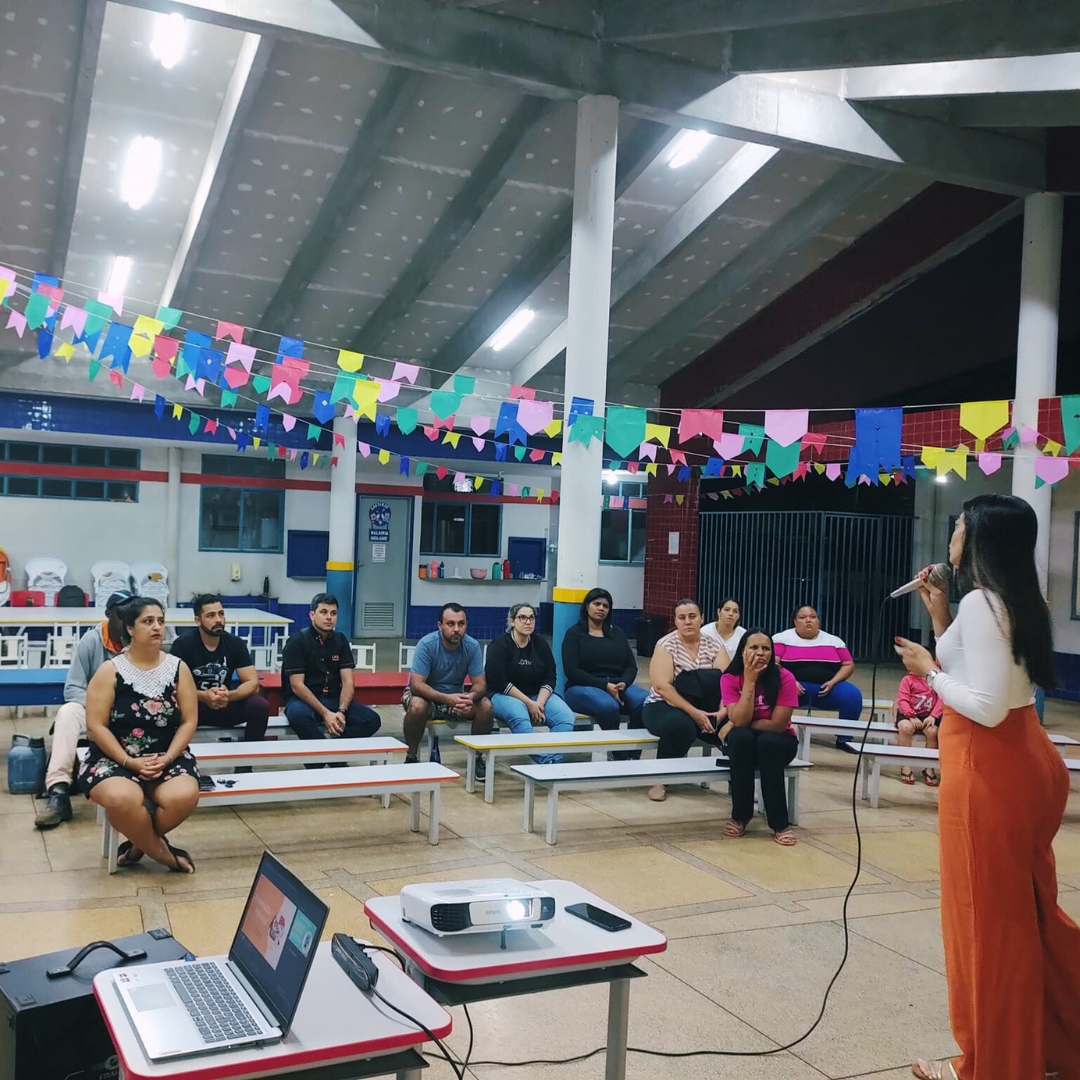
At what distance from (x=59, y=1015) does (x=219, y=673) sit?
3.98 m

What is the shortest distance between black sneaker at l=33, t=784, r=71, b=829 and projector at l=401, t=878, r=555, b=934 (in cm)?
354

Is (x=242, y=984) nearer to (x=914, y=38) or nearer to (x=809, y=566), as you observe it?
(x=914, y=38)

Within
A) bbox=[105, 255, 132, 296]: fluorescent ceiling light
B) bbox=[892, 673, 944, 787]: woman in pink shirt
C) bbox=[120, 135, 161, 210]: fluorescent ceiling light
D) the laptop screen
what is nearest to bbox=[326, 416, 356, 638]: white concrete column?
bbox=[105, 255, 132, 296]: fluorescent ceiling light

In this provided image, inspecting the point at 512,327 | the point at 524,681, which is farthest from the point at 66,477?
the point at 524,681

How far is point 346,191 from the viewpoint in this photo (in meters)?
8.77

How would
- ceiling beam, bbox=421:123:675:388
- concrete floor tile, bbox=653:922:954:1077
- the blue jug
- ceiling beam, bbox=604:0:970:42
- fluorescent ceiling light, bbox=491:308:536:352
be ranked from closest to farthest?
concrete floor tile, bbox=653:922:954:1077 < the blue jug < ceiling beam, bbox=604:0:970:42 < ceiling beam, bbox=421:123:675:388 < fluorescent ceiling light, bbox=491:308:536:352

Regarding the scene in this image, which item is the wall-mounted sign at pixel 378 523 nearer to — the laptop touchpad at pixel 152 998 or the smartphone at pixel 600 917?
the smartphone at pixel 600 917

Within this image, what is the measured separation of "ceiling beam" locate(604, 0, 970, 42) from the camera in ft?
20.6

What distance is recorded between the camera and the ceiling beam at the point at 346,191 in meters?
7.81

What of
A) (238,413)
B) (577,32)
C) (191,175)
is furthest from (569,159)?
(238,413)

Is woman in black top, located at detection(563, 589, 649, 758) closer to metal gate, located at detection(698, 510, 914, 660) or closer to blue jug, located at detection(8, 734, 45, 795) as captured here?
blue jug, located at detection(8, 734, 45, 795)

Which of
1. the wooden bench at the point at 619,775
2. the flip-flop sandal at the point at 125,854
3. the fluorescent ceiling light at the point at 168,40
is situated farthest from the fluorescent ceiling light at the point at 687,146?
the flip-flop sandal at the point at 125,854

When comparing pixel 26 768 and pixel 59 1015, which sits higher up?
pixel 59 1015

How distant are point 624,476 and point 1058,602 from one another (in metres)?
6.96
